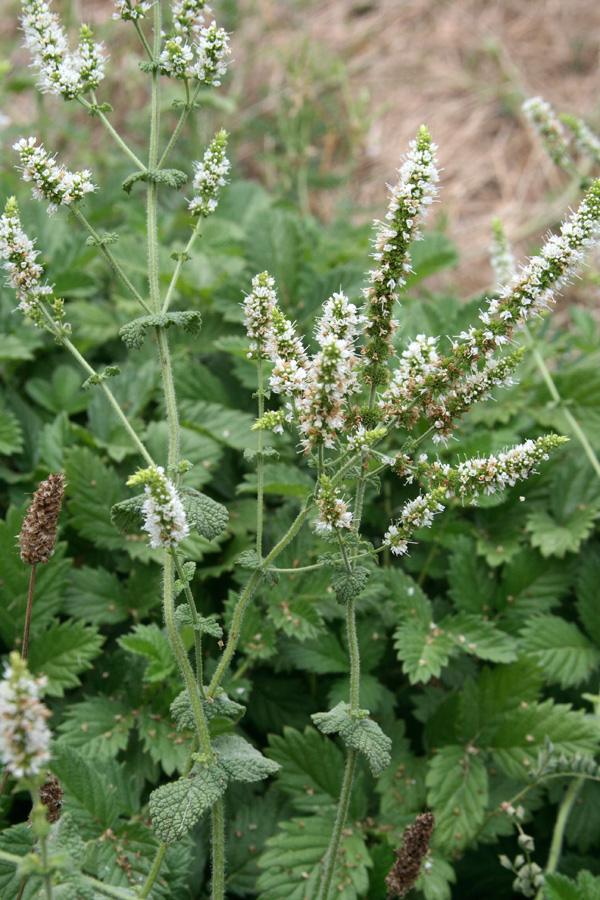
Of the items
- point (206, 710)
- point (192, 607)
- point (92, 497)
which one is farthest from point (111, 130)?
point (206, 710)

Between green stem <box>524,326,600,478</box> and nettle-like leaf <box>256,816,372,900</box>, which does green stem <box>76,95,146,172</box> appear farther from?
nettle-like leaf <box>256,816,372,900</box>

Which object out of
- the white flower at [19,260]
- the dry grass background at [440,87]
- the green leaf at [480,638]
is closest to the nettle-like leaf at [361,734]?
the green leaf at [480,638]

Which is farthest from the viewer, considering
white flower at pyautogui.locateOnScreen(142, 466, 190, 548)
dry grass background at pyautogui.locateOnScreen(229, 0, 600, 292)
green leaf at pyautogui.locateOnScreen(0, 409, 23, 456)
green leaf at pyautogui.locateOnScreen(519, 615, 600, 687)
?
dry grass background at pyautogui.locateOnScreen(229, 0, 600, 292)

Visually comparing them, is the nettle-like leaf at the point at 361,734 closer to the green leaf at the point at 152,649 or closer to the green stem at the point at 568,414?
the green leaf at the point at 152,649

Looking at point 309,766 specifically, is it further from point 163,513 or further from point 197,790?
point 163,513

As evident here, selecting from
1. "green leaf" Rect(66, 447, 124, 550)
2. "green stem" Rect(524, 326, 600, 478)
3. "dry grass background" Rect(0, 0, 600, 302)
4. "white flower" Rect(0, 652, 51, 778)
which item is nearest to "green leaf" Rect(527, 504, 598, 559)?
"green stem" Rect(524, 326, 600, 478)

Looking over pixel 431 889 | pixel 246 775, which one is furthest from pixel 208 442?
pixel 431 889
